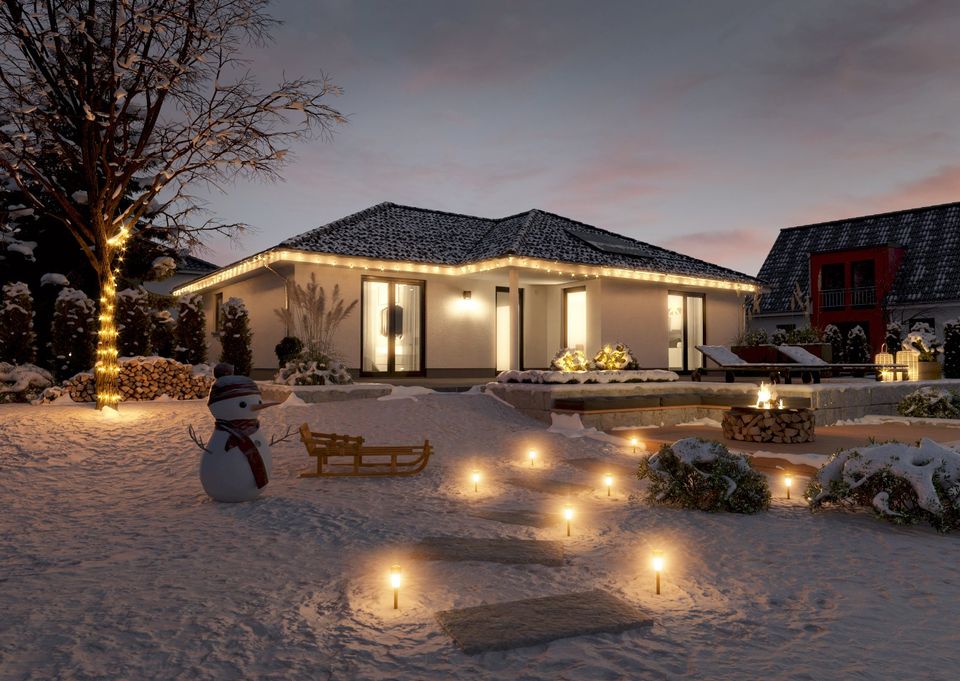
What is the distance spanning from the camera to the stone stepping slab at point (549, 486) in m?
6.91

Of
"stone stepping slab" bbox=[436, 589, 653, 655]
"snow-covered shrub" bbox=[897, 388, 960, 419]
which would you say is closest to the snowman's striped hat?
"stone stepping slab" bbox=[436, 589, 653, 655]

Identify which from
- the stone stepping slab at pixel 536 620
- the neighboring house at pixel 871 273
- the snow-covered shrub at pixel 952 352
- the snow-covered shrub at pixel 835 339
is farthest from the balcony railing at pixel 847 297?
the stone stepping slab at pixel 536 620

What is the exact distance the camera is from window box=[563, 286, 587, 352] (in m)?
18.2

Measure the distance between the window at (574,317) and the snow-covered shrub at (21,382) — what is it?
12671mm

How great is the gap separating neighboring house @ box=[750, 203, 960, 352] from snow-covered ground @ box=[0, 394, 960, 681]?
788 inches

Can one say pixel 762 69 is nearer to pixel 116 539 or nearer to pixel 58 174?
pixel 116 539

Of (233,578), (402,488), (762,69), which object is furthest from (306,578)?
(762,69)

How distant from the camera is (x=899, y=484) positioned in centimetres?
563

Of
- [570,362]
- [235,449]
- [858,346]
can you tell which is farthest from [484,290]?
[858,346]

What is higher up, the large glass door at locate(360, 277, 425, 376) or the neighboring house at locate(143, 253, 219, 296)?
the neighboring house at locate(143, 253, 219, 296)

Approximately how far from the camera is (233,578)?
4.11 metres

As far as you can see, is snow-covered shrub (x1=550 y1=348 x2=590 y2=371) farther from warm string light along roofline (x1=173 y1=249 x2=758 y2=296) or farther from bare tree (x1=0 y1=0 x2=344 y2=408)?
bare tree (x1=0 y1=0 x2=344 y2=408)

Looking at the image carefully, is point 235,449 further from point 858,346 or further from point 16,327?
point 858,346

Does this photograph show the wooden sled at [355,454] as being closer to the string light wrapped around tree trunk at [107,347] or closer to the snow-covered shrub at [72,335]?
the string light wrapped around tree trunk at [107,347]
